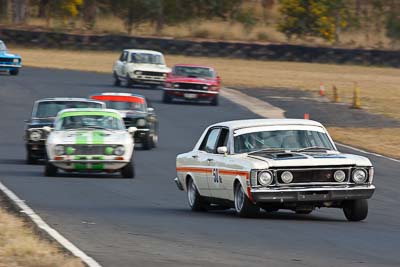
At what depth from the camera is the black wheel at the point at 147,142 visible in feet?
93.8

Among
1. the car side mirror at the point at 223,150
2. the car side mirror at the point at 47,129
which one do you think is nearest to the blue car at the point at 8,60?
the car side mirror at the point at 47,129

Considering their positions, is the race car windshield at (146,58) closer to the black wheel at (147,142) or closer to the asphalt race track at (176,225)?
the black wheel at (147,142)

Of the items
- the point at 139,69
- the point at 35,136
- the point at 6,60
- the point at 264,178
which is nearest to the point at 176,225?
the point at 264,178

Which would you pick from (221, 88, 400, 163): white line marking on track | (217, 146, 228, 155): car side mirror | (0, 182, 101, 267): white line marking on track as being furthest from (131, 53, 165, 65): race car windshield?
(217, 146, 228, 155): car side mirror

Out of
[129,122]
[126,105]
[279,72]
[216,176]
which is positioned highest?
[216,176]

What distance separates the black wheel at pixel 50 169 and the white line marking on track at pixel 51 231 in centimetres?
342

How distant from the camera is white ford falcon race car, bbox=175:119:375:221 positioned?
14086 millimetres

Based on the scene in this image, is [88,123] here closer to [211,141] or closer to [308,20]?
[211,141]

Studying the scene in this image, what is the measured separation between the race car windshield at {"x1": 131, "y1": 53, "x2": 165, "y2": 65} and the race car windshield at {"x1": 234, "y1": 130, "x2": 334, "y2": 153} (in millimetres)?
34015

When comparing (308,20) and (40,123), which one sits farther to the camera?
(308,20)

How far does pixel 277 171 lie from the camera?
46.2 feet

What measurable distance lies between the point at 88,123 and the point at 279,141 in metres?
7.68

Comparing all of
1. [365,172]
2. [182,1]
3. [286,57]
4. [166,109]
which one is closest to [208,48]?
[286,57]

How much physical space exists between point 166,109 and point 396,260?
101 feet
